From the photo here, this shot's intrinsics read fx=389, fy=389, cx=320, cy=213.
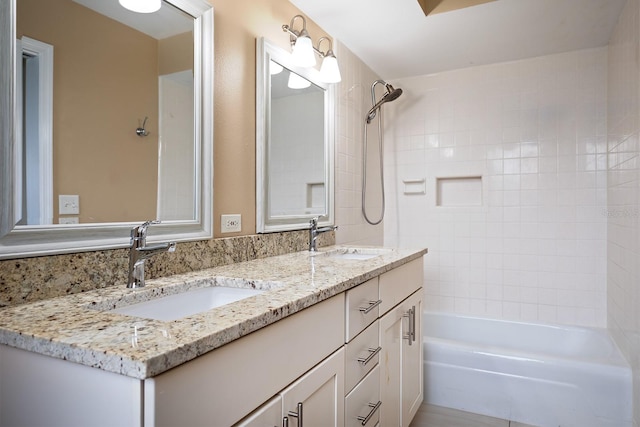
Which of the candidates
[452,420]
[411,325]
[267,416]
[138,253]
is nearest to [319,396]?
[267,416]

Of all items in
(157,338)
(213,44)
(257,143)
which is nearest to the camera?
(157,338)

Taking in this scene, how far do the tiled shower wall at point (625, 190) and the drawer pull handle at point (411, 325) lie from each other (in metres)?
1.01

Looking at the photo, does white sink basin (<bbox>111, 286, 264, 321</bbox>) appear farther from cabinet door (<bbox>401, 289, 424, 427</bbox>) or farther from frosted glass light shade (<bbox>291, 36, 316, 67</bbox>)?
frosted glass light shade (<bbox>291, 36, 316, 67</bbox>)

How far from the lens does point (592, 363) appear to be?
1934 millimetres

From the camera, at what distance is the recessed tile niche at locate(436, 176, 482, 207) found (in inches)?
115

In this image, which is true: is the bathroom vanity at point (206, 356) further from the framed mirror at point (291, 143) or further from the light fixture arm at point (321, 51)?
the light fixture arm at point (321, 51)

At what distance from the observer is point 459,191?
2.98m

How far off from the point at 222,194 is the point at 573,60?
253 cm

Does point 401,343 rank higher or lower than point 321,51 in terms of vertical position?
lower

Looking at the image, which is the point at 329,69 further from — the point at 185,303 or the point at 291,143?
the point at 185,303

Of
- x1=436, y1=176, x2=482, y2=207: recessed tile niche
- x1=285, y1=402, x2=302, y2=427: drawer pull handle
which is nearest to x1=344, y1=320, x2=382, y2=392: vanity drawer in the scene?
x1=285, y1=402, x2=302, y2=427: drawer pull handle

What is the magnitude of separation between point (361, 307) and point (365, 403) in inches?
13.2

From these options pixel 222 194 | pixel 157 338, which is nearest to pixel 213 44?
pixel 222 194

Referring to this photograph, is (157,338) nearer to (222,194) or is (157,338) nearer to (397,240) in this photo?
(222,194)
